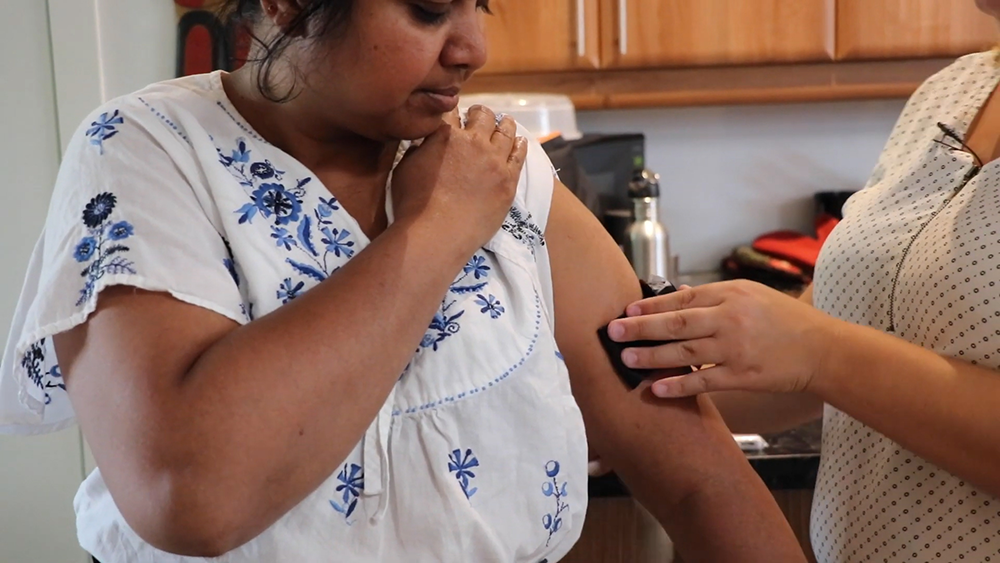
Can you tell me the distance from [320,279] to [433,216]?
0.11 metres

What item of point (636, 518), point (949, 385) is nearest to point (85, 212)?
point (949, 385)

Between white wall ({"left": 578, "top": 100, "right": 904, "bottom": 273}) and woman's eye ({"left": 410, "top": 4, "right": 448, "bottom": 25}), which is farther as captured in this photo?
white wall ({"left": 578, "top": 100, "right": 904, "bottom": 273})

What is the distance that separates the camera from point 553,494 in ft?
2.63

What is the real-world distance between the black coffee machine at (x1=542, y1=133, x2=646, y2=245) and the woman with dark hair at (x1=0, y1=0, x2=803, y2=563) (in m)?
1.11

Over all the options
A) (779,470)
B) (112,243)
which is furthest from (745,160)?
(112,243)

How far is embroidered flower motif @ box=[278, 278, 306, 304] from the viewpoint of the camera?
0.74 metres

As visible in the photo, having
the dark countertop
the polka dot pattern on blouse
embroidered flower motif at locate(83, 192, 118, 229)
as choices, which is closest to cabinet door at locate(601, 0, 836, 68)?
the polka dot pattern on blouse

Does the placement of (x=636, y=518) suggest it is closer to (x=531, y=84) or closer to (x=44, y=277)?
(x=44, y=277)

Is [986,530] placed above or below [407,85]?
below

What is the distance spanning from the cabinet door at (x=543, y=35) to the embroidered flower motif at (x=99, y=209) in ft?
5.26

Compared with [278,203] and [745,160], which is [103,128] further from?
[745,160]

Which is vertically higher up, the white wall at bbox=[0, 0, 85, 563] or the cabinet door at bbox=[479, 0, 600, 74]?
the cabinet door at bbox=[479, 0, 600, 74]

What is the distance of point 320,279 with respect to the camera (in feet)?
2.51

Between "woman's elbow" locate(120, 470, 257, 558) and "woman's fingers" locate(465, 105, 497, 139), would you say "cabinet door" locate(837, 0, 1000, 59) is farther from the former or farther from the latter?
"woman's elbow" locate(120, 470, 257, 558)
